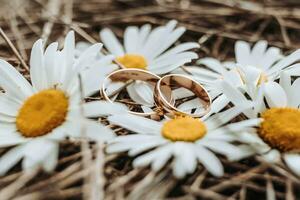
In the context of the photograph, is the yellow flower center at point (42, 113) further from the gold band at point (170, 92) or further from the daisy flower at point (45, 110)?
the gold band at point (170, 92)

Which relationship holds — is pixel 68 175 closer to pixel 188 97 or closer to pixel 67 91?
pixel 67 91

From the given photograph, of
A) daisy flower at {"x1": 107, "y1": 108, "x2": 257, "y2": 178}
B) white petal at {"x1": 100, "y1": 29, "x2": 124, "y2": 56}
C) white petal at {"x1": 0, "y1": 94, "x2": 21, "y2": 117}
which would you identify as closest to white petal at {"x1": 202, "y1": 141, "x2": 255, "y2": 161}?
daisy flower at {"x1": 107, "y1": 108, "x2": 257, "y2": 178}

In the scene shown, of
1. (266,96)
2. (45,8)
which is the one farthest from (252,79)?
(45,8)

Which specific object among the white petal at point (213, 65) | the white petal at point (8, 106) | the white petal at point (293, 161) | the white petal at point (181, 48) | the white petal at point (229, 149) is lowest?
the white petal at point (293, 161)

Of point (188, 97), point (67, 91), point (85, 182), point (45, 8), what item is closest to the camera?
point (85, 182)

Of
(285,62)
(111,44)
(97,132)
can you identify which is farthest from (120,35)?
(97,132)

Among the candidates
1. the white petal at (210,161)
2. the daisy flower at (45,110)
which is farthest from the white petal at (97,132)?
the white petal at (210,161)

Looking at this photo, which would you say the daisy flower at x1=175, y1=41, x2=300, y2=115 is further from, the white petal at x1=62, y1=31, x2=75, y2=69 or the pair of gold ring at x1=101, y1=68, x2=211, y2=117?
the white petal at x1=62, y1=31, x2=75, y2=69
